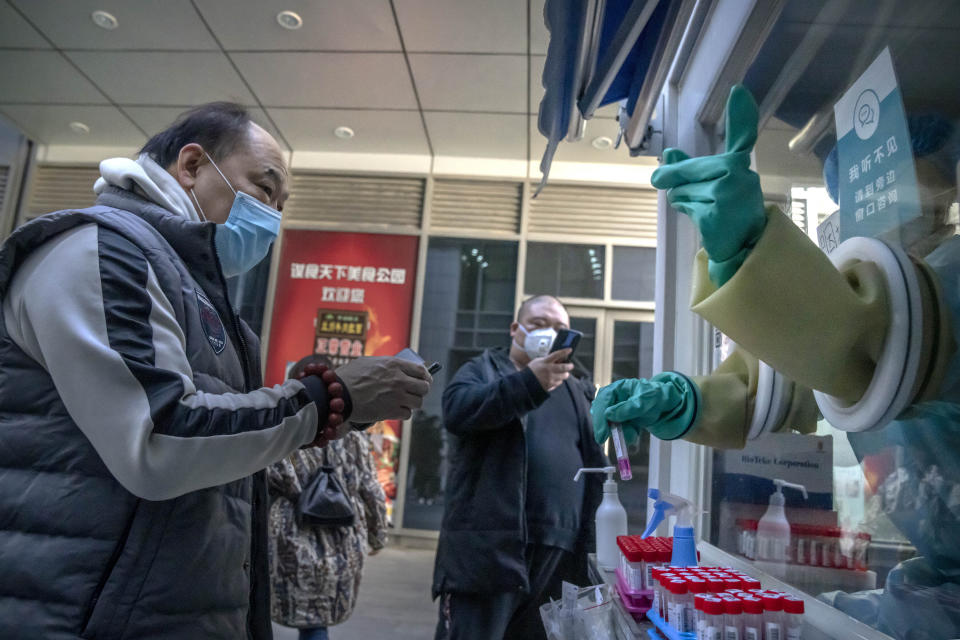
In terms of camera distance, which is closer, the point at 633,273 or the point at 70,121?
the point at 633,273

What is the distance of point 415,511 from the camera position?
475 cm

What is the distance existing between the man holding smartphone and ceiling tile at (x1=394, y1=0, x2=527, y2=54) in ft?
7.55

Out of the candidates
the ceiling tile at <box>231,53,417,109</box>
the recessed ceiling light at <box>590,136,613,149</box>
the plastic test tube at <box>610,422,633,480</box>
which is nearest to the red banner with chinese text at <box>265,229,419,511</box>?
the ceiling tile at <box>231,53,417,109</box>

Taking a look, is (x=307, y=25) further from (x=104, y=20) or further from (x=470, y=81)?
(x=104, y=20)

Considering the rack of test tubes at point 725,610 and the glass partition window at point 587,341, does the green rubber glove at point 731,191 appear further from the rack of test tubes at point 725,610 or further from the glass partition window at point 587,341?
the glass partition window at point 587,341

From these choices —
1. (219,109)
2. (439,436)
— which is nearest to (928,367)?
(219,109)

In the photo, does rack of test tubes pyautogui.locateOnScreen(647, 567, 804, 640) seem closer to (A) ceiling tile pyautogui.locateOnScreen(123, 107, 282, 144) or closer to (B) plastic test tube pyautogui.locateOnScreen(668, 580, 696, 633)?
(B) plastic test tube pyautogui.locateOnScreen(668, 580, 696, 633)

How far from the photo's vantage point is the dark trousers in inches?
68.9

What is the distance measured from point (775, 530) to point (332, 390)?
716 mm

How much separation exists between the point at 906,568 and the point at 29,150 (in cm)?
666

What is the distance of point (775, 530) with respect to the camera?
936mm

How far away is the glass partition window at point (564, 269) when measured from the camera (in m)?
4.89

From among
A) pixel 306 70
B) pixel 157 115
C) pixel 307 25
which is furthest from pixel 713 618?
pixel 157 115

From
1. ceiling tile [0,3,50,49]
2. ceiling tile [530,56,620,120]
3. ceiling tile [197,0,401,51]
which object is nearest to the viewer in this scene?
ceiling tile [197,0,401,51]
